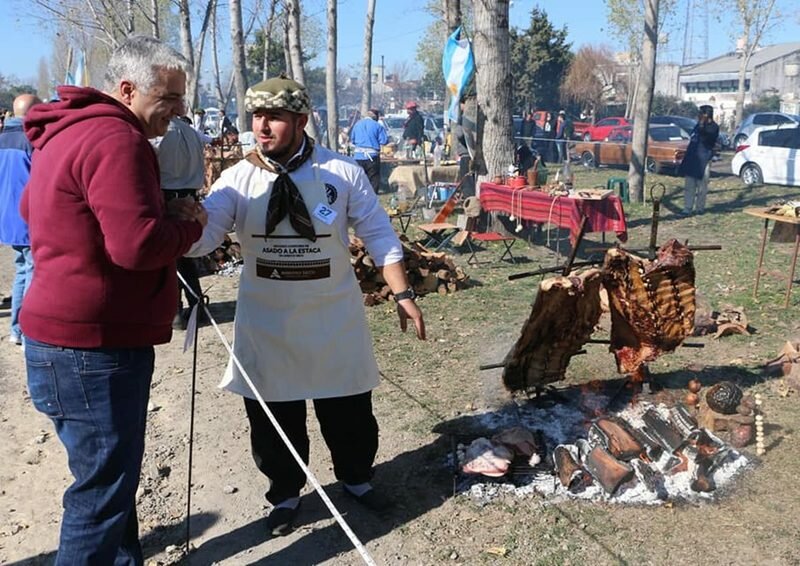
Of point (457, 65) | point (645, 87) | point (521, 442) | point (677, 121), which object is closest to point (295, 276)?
point (521, 442)

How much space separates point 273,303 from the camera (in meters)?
3.31

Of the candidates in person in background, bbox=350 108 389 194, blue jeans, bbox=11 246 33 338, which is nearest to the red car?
person in background, bbox=350 108 389 194

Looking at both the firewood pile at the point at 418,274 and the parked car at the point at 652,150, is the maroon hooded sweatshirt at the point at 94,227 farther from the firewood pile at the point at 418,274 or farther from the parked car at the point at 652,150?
the parked car at the point at 652,150

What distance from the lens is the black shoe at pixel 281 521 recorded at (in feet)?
11.7

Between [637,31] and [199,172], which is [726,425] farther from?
[637,31]

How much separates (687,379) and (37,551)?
4.26 meters

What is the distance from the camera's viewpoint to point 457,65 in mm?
12109

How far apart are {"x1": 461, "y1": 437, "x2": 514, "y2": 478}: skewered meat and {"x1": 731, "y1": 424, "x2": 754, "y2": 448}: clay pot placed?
140 cm

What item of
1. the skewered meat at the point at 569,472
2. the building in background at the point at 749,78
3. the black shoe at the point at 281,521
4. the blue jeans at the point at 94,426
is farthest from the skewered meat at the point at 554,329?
the building in background at the point at 749,78

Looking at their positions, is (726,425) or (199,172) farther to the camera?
(199,172)

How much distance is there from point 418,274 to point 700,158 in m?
7.48

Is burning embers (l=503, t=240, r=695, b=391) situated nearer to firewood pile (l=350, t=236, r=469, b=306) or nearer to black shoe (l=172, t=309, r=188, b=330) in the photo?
firewood pile (l=350, t=236, r=469, b=306)

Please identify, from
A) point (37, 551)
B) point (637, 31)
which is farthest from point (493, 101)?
point (637, 31)

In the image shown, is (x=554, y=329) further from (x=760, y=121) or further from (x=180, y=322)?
(x=760, y=121)
